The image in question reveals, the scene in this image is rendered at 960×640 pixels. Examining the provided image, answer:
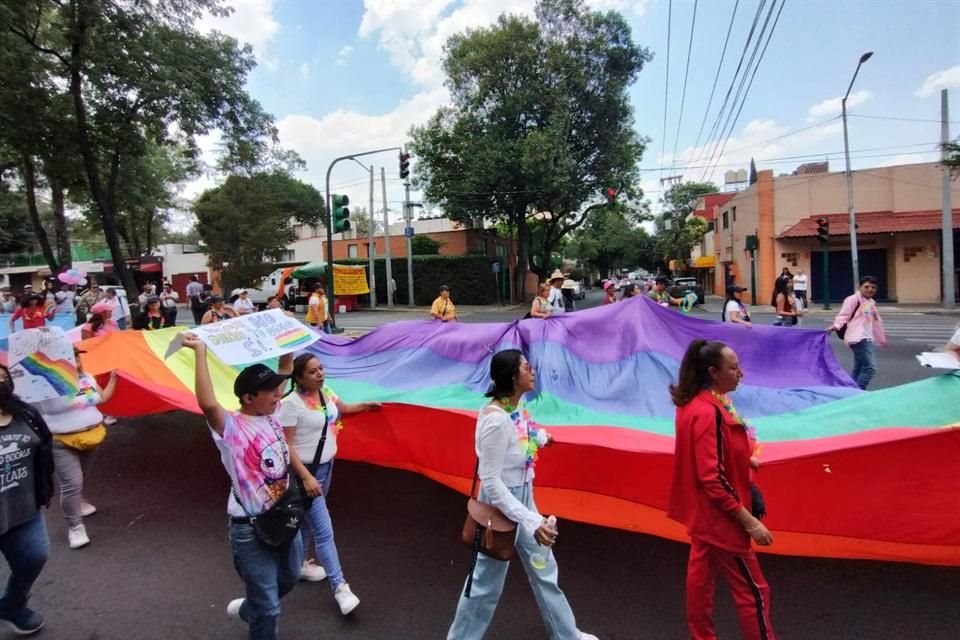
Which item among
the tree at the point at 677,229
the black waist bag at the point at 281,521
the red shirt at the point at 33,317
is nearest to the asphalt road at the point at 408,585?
the black waist bag at the point at 281,521

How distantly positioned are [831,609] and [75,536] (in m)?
5.27

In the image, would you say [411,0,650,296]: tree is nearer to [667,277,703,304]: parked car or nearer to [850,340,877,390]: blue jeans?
[667,277,703,304]: parked car

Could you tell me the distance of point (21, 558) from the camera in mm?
3199

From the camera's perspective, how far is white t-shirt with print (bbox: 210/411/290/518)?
8.68 ft

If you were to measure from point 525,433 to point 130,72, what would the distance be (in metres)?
17.7

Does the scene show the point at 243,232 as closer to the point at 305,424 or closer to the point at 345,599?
the point at 305,424

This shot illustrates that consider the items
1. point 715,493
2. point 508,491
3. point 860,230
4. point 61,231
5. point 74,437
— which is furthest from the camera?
point 860,230

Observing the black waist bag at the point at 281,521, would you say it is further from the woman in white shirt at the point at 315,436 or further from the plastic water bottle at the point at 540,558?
the plastic water bottle at the point at 540,558

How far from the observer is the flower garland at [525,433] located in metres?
2.69

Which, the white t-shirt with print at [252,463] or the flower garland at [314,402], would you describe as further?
the flower garland at [314,402]

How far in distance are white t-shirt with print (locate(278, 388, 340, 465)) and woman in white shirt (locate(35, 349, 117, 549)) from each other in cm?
222

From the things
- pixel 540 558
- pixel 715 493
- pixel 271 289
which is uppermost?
pixel 271 289

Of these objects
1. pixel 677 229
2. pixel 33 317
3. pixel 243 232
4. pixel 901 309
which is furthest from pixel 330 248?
pixel 677 229

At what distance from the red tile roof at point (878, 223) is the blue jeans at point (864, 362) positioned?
2349 centimetres
